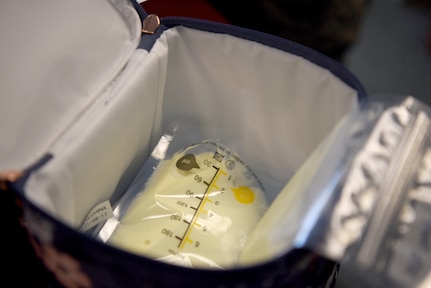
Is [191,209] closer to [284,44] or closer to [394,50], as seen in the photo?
[284,44]

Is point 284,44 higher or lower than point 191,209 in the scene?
higher

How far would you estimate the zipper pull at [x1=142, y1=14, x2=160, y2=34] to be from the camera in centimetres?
67

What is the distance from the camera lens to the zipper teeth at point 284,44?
0.59 m

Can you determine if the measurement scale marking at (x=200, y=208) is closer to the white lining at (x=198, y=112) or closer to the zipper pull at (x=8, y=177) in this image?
the white lining at (x=198, y=112)

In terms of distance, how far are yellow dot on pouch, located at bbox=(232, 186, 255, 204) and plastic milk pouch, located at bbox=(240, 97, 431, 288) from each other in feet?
0.39

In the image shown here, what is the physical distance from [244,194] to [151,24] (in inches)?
9.4

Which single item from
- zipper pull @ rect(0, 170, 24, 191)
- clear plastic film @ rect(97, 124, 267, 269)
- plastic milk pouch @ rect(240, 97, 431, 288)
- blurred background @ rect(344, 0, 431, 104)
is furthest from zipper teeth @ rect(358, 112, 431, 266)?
blurred background @ rect(344, 0, 431, 104)

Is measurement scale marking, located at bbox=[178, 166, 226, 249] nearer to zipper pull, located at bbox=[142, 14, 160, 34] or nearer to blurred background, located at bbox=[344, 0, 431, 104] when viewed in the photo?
zipper pull, located at bbox=[142, 14, 160, 34]

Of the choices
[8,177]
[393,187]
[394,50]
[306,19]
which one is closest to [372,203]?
[393,187]

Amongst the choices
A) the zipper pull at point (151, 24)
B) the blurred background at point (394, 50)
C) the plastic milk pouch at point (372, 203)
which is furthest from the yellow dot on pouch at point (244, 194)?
the blurred background at point (394, 50)

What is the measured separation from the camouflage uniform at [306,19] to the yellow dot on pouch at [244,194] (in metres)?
0.65

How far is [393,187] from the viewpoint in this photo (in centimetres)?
48

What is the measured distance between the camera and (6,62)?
0.61 m

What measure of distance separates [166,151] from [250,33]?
0.72ft
